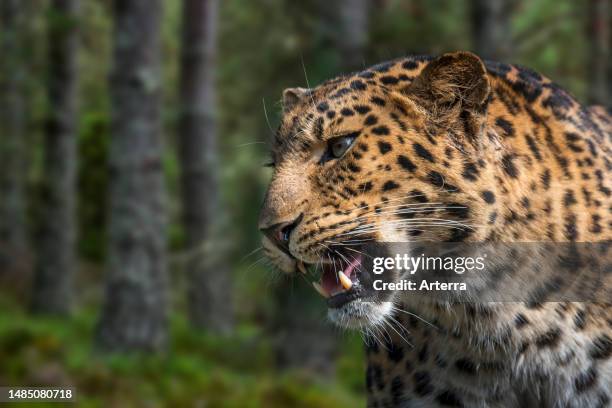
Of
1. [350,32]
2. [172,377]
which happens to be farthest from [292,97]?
[172,377]

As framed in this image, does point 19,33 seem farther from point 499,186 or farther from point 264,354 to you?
point 499,186

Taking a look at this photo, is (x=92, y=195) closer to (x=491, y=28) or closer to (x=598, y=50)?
(x=598, y=50)

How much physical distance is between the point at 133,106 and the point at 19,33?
916 centimetres

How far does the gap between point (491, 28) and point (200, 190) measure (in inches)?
268

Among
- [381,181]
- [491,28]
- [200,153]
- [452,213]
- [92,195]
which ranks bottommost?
[452,213]

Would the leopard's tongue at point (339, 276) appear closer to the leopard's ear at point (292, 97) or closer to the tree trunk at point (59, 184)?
the leopard's ear at point (292, 97)

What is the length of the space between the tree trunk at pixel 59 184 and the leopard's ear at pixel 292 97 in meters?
15.1

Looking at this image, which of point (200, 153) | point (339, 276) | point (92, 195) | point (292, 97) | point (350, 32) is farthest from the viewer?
point (92, 195)

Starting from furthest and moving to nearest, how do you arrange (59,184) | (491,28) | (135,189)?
(59,184), (135,189), (491,28)

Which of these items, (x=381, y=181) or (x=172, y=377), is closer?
(x=381, y=181)

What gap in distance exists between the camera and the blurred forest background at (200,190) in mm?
11695

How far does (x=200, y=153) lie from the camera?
17.5m

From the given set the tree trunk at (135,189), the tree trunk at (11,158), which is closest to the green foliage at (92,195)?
the tree trunk at (11,158)

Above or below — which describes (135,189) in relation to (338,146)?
above
